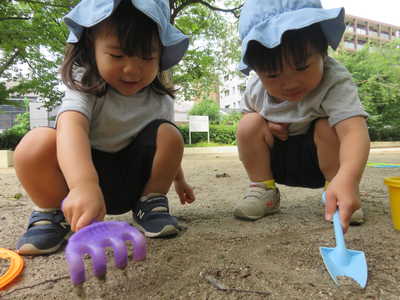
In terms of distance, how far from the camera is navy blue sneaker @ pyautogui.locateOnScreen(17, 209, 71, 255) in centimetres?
102

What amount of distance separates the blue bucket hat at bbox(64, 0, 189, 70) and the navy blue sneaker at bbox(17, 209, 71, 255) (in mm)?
632

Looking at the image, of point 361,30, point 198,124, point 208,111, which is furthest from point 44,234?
point 361,30

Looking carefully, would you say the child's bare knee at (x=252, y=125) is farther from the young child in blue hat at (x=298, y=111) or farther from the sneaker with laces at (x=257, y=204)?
the sneaker with laces at (x=257, y=204)

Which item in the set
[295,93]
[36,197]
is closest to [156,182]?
[36,197]

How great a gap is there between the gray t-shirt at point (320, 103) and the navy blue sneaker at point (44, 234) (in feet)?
3.19

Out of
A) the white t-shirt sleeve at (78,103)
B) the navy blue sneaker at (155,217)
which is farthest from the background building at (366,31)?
the white t-shirt sleeve at (78,103)

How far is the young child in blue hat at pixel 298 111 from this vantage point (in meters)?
1.03

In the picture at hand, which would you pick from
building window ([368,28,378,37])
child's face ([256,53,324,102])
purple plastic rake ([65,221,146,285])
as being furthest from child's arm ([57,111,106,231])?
building window ([368,28,378,37])

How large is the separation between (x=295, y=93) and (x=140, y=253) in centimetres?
85

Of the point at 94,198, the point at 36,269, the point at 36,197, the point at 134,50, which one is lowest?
the point at 36,269

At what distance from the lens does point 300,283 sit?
76 centimetres

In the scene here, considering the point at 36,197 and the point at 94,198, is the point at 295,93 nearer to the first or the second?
the point at 94,198

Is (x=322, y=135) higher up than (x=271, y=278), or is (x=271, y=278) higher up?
(x=322, y=135)

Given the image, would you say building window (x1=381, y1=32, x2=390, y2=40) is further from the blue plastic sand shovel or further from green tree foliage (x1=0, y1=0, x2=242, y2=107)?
the blue plastic sand shovel
